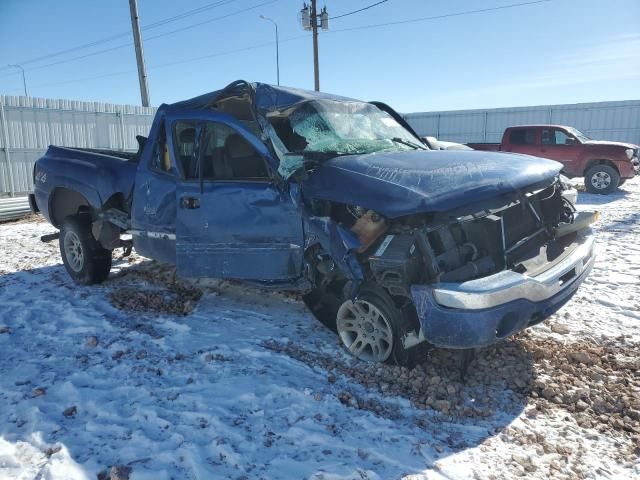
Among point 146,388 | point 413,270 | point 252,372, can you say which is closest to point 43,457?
point 146,388

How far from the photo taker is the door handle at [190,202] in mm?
4070

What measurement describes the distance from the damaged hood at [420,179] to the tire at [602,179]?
1039 centimetres

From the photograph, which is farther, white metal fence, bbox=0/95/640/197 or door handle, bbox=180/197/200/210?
white metal fence, bbox=0/95/640/197

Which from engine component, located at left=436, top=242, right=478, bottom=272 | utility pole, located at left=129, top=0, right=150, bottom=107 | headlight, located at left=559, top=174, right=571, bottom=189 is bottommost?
engine component, located at left=436, top=242, right=478, bottom=272

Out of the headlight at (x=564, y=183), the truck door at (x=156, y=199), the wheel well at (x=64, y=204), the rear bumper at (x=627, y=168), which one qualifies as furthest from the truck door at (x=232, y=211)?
the rear bumper at (x=627, y=168)

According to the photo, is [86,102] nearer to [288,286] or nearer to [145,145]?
[145,145]

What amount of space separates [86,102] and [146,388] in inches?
544

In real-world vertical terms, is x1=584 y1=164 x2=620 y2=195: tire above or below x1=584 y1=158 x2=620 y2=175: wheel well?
below

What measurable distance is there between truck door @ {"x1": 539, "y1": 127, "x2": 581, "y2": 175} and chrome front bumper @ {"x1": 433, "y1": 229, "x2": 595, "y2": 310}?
11027 mm

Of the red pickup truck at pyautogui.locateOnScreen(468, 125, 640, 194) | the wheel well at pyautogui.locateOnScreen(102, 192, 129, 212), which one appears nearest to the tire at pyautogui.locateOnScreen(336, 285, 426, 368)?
the wheel well at pyautogui.locateOnScreen(102, 192, 129, 212)

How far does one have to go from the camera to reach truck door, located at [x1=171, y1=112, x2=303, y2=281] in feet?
12.2

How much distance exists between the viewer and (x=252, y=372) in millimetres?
3381

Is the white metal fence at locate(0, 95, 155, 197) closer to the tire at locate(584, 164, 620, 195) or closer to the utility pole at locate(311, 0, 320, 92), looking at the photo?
the utility pole at locate(311, 0, 320, 92)

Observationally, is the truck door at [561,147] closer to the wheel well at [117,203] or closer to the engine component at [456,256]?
the engine component at [456,256]
